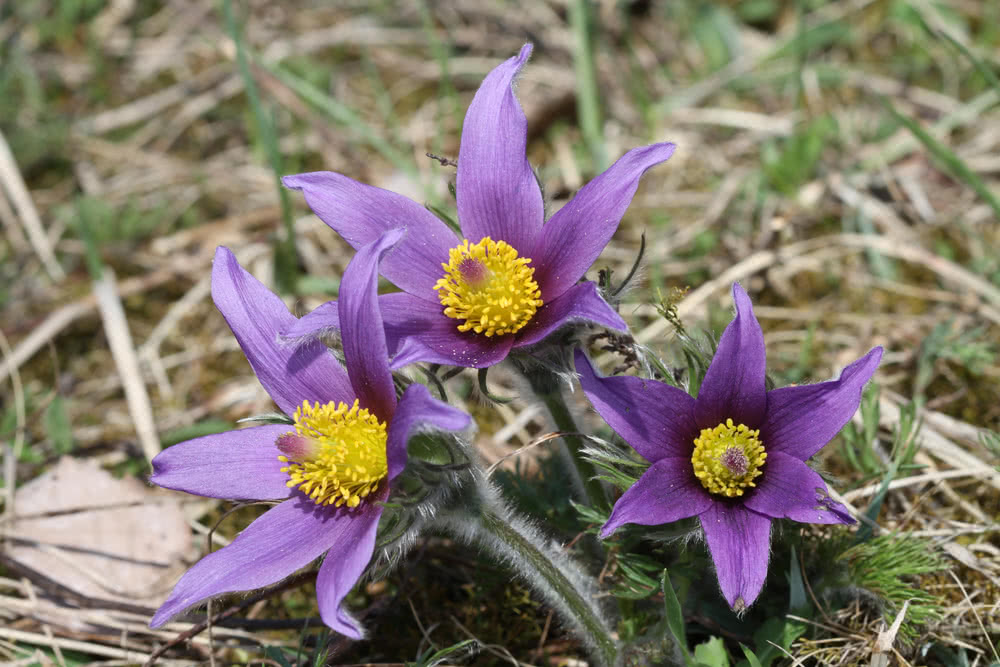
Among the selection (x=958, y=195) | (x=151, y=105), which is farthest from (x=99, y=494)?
(x=958, y=195)

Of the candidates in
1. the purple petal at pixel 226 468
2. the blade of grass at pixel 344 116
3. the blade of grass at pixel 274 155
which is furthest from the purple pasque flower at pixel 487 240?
the blade of grass at pixel 344 116

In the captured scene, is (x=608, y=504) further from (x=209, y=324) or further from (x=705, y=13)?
(x=705, y=13)

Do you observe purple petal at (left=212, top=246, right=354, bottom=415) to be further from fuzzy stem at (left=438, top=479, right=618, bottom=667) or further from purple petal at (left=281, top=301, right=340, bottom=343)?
fuzzy stem at (left=438, top=479, right=618, bottom=667)

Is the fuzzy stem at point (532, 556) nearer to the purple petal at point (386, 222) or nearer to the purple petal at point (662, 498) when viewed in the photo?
the purple petal at point (662, 498)

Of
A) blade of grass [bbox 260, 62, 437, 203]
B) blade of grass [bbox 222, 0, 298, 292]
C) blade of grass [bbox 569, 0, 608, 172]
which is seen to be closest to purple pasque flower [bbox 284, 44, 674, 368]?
blade of grass [bbox 222, 0, 298, 292]

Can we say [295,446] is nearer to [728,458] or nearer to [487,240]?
[487,240]

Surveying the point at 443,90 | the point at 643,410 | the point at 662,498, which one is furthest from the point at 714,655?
the point at 443,90

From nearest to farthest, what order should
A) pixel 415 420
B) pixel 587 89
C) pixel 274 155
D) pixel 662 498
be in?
pixel 415 420, pixel 662 498, pixel 274 155, pixel 587 89
